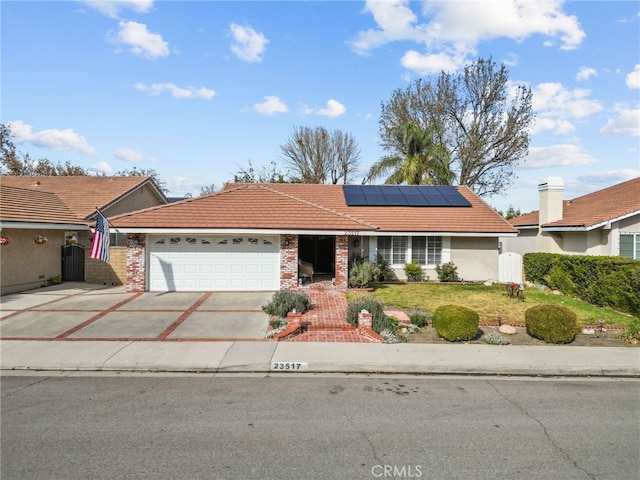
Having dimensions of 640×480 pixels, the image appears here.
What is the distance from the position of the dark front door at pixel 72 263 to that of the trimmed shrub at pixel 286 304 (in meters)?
11.7

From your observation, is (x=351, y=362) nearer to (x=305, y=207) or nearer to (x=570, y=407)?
(x=570, y=407)

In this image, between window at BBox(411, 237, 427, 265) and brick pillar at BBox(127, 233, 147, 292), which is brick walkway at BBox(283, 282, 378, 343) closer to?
window at BBox(411, 237, 427, 265)

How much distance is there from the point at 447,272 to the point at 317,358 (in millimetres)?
11896

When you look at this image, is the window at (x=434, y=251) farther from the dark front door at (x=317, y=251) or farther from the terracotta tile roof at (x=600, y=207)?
the terracotta tile roof at (x=600, y=207)

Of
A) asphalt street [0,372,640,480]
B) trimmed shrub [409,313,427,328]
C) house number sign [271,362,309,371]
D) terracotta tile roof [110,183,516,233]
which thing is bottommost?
asphalt street [0,372,640,480]

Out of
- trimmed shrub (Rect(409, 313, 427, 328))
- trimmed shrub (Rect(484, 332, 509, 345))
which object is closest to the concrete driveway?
trimmed shrub (Rect(409, 313, 427, 328))

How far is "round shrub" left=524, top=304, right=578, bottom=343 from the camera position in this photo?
968cm

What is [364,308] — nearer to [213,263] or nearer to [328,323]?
[328,323]

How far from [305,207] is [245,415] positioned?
11.8 m

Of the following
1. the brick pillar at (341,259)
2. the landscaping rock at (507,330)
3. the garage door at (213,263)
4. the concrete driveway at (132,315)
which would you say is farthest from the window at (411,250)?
the landscaping rock at (507,330)

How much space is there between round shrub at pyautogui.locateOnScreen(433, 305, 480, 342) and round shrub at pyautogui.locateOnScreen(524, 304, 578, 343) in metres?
1.61

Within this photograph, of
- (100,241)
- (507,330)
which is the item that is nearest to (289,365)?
(507,330)

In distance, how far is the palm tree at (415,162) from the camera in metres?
26.4

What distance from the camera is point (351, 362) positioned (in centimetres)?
820
